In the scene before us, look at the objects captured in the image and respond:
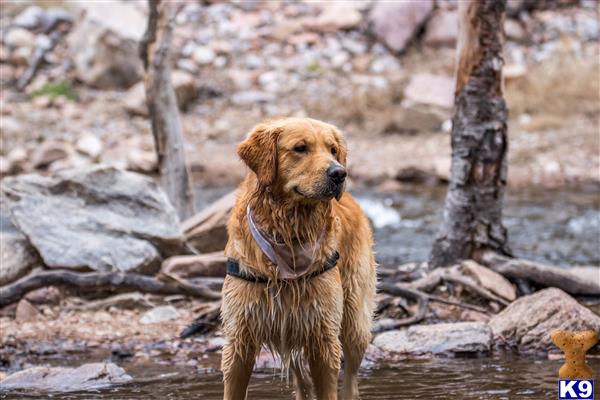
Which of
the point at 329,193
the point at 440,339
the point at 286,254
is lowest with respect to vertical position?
the point at 440,339

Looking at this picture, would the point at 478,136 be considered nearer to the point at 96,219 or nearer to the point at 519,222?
the point at 96,219

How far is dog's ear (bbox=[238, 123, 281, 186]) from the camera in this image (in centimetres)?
490

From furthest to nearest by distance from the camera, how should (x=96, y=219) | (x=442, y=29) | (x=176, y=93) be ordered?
(x=442, y=29)
(x=176, y=93)
(x=96, y=219)

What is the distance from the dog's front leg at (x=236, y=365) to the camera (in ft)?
17.0

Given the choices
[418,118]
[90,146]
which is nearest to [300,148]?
[90,146]

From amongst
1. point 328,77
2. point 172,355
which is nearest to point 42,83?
point 328,77

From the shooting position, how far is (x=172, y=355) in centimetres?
754

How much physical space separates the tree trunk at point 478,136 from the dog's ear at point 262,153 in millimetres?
4142

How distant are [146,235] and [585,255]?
5.89 meters

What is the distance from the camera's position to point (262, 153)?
491cm

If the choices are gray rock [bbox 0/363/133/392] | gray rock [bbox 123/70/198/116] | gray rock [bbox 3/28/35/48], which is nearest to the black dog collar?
gray rock [bbox 0/363/133/392]

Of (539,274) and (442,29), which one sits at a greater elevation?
(442,29)

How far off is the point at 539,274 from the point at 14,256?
4871mm

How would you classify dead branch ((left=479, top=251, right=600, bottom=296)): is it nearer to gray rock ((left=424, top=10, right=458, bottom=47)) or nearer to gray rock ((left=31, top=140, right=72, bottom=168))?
gray rock ((left=31, top=140, right=72, bottom=168))
